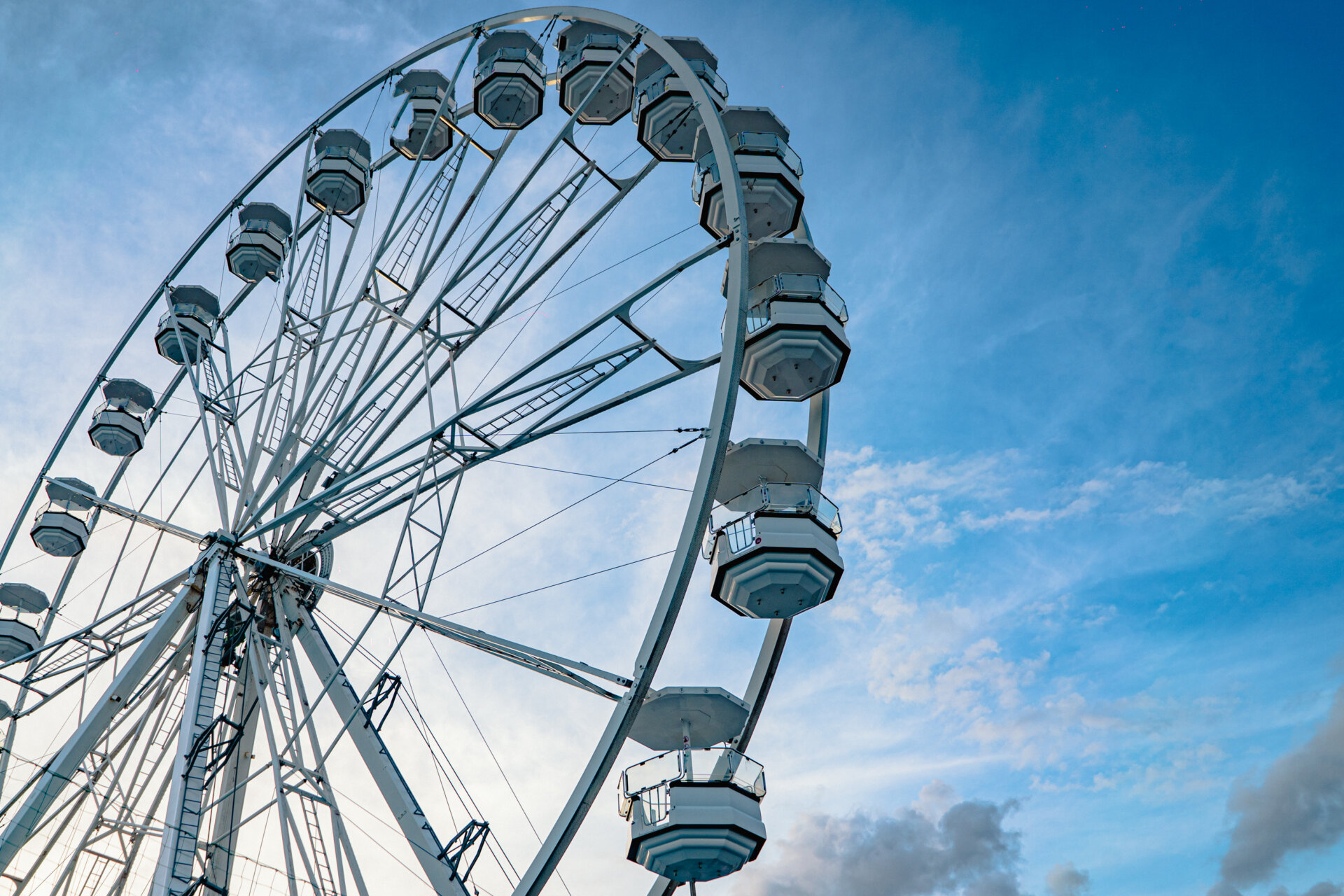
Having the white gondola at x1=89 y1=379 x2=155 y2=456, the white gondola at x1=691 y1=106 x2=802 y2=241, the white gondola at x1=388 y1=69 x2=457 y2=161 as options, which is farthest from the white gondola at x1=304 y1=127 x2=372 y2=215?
the white gondola at x1=691 y1=106 x2=802 y2=241

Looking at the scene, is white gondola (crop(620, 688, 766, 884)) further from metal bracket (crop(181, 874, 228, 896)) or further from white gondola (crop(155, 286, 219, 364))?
white gondola (crop(155, 286, 219, 364))

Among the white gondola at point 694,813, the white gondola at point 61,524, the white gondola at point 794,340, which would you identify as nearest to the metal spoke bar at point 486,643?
the white gondola at point 694,813

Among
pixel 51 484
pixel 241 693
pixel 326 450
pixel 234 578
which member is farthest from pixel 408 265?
pixel 51 484

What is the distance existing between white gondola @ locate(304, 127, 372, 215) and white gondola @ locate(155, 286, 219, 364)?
11.3ft

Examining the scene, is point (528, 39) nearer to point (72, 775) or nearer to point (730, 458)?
point (730, 458)

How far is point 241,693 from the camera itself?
56.1ft

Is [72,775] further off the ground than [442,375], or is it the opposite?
[442,375]

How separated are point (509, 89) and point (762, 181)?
19.6 ft

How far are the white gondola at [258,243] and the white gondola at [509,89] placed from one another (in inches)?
→ 238

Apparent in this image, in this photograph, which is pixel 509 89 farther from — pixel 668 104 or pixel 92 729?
pixel 92 729

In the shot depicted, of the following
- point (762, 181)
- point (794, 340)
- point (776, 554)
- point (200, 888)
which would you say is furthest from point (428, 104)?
point (200, 888)

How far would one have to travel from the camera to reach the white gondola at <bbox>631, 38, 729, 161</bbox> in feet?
63.4

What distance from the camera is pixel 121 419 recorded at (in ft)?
79.8

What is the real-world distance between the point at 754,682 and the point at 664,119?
34.0 feet
